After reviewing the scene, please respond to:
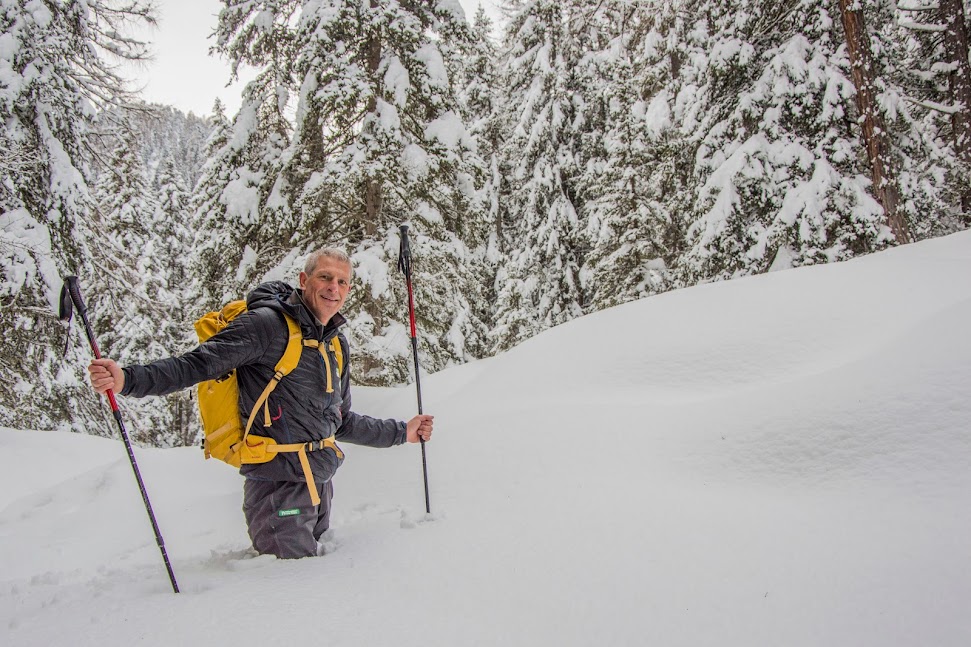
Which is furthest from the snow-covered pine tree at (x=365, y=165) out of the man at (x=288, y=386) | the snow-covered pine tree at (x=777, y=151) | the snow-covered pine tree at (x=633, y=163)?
the man at (x=288, y=386)

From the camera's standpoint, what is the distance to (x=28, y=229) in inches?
324

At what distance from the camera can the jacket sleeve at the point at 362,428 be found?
3518 mm

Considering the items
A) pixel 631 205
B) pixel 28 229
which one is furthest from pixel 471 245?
pixel 28 229

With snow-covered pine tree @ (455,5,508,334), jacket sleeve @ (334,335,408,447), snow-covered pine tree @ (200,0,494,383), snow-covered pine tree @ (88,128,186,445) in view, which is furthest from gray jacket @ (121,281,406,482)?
snow-covered pine tree @ (455,5,508,334)

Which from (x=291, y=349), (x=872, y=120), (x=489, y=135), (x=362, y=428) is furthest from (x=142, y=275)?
(x=872, y=120)

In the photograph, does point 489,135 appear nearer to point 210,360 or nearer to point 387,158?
point 387,158

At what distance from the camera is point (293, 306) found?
3.00m

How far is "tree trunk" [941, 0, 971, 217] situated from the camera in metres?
10.5

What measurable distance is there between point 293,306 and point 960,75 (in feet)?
48.4

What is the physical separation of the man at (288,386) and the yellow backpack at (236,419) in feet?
0.13

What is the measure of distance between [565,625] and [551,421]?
98.3 inches

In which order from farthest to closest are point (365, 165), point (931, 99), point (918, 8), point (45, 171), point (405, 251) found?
1. point (931, 99)
2. point (918, 8)
3. point (365, 165)
4. point (45, 171)
5. point (405, 251)

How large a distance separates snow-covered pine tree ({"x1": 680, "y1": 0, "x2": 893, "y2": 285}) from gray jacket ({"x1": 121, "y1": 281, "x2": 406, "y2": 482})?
1067 centimetres

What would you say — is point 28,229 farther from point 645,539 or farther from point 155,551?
point 645,539
